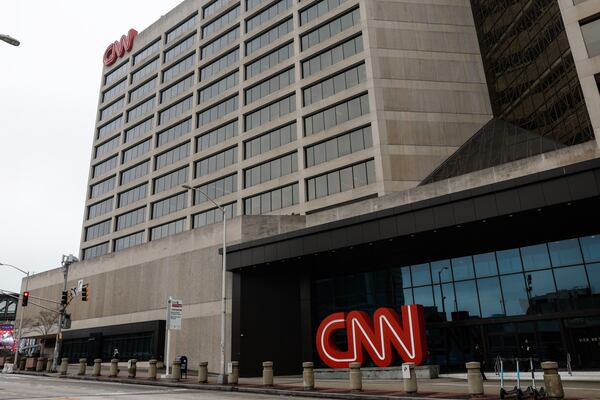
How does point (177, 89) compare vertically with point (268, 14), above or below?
Result: below

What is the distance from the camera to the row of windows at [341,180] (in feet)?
133

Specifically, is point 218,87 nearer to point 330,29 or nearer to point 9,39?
point 330,29

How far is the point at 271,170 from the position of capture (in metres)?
48.4

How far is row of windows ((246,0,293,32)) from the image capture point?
53.4 m

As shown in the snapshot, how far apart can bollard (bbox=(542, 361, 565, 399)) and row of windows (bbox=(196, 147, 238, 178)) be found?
41315mm

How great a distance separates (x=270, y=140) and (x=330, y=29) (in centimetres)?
1274

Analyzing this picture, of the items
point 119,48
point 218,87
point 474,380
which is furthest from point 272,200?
point 119,48

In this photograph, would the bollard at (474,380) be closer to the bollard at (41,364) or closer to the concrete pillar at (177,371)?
the concrete pillar at (177,371)

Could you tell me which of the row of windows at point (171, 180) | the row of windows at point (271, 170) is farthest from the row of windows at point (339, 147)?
the row of windows at point (171, 180)

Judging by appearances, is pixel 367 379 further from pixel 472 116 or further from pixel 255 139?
pixel 255 139

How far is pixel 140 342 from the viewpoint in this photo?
4328 cm

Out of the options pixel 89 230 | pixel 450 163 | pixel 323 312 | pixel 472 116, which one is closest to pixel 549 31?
pixel 472 116

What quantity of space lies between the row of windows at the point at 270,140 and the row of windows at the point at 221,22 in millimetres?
18381

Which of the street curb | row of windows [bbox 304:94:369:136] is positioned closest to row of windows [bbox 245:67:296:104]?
row of windows [bbox 304:94:369:136]
